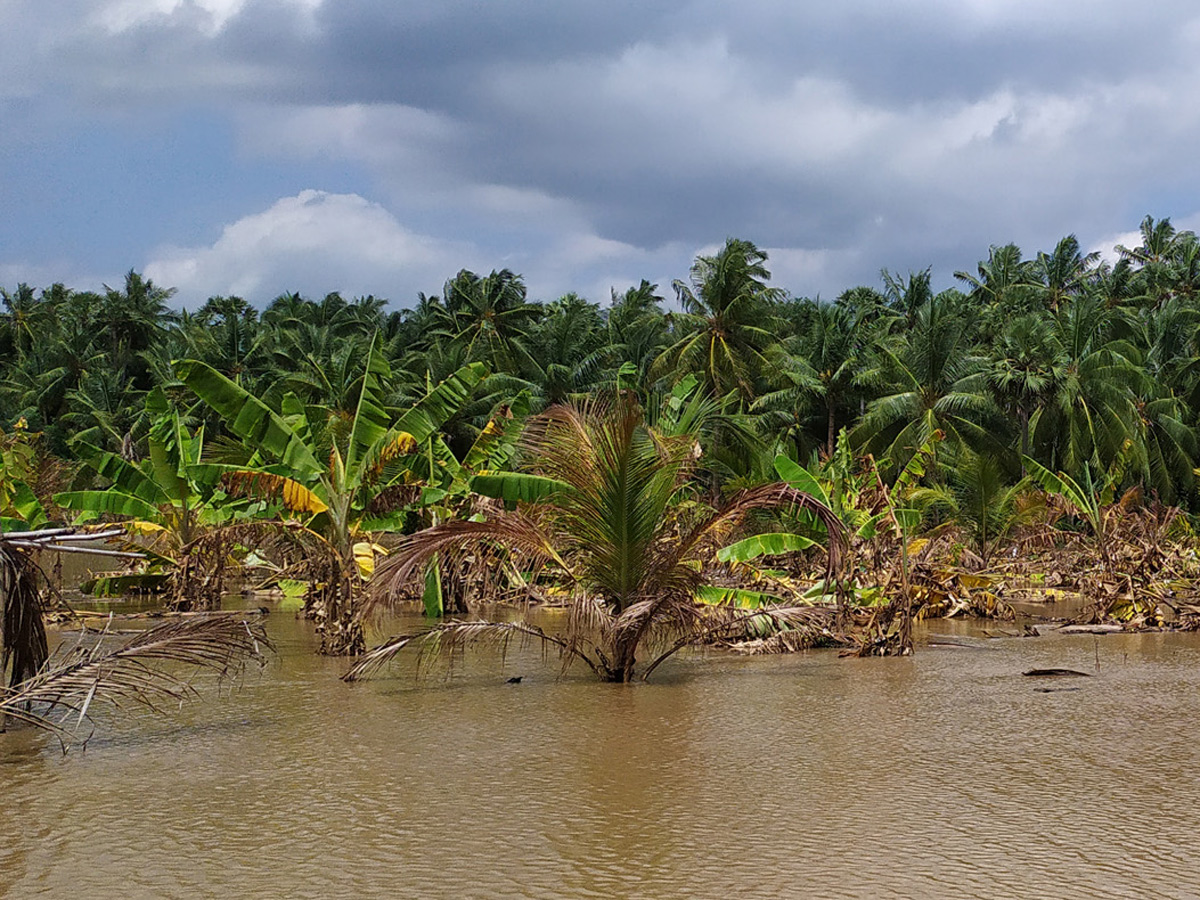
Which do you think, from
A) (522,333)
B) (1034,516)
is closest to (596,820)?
(1034,516)

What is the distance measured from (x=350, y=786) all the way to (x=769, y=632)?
7728 mm

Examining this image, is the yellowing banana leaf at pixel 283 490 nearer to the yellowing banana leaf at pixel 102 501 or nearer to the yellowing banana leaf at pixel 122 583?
the yellowing banana leaf at pixel 102 501

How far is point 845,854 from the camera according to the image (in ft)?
18.8

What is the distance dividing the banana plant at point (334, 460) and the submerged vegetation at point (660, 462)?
38mm

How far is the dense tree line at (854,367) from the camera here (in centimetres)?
3775

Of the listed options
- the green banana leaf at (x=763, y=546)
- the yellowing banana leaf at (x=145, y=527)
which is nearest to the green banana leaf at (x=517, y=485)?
the green banana leaf at (x=763, y=546)

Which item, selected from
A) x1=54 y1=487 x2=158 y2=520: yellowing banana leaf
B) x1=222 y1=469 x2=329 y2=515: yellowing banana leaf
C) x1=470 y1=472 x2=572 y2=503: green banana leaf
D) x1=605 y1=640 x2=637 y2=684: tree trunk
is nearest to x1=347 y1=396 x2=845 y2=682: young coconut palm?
x1=605 y1=640 x2=637 y2=684: tree trunk

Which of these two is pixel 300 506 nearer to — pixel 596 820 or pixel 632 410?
pixel 632 410

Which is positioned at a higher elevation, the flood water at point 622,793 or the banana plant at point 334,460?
the banana plant at point 334,460

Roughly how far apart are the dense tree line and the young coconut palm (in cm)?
1582

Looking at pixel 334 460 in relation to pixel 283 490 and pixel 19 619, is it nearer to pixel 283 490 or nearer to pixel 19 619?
pixel 283 490

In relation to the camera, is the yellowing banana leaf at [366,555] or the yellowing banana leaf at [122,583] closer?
the yellowing banana leaf at [366,555]

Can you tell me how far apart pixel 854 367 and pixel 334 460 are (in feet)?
95.1

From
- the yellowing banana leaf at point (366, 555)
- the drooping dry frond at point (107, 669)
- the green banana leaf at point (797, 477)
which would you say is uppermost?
the green banana leaf at point (797, 477)
